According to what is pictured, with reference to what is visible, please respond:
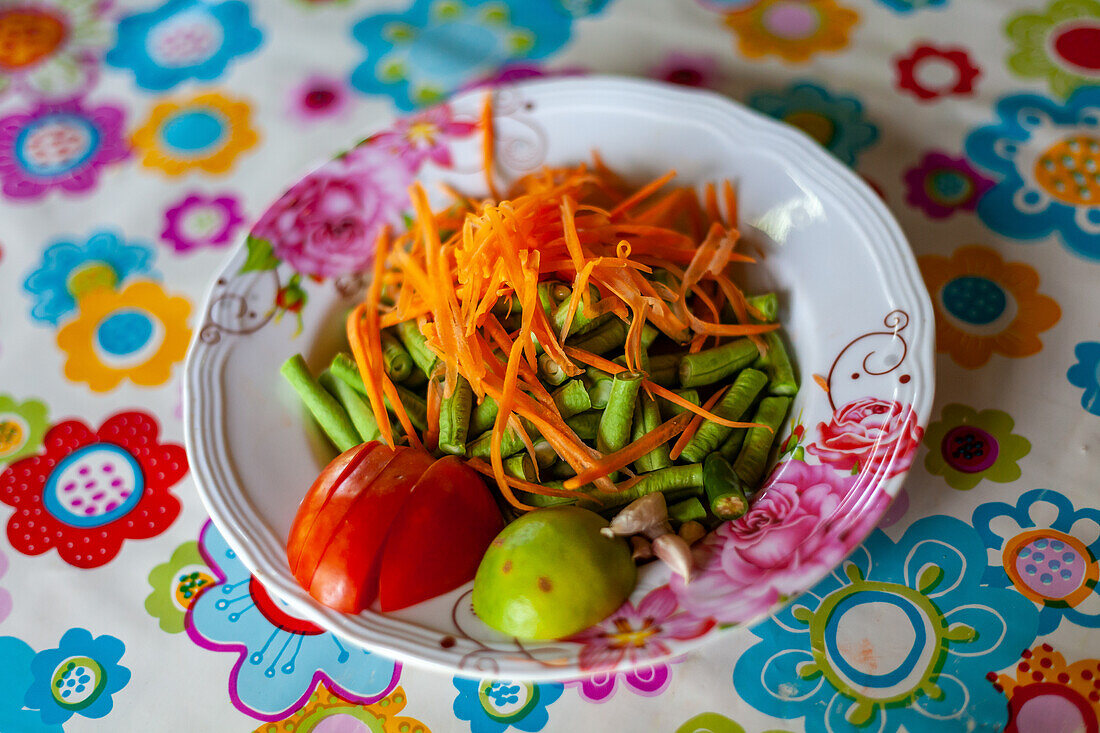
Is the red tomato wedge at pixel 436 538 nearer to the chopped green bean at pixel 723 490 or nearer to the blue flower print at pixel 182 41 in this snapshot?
the chopped green bean at pixel 723 490

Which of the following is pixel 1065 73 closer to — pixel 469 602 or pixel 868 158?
pixel 868 158

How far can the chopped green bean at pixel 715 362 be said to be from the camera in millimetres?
1256

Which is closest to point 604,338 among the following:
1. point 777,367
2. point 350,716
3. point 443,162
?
point 777,367

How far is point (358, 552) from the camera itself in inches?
42.9

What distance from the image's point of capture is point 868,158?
1.66 m

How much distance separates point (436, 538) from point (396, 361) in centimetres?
34

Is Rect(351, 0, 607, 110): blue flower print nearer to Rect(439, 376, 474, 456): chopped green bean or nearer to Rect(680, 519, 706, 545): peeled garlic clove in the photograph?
Rect(439, 376, 474, 456): chopped green bean

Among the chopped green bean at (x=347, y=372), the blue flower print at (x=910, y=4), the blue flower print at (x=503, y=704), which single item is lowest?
the blue flower print at (x=503, y=704)

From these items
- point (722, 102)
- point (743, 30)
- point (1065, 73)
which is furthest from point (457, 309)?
point (1065, 73)

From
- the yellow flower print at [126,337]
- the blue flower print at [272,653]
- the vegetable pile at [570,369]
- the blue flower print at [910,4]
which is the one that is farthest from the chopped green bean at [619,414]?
the blue flower print at [910,4]

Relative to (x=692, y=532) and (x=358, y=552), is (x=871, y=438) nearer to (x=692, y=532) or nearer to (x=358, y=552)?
(x=692, y=532)

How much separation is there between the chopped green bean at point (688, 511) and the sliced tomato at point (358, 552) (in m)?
0.39

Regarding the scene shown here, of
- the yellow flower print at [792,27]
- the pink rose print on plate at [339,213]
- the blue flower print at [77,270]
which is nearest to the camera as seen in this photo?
the pink rose print on plate at [339,213]

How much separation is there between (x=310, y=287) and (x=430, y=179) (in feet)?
1.04
